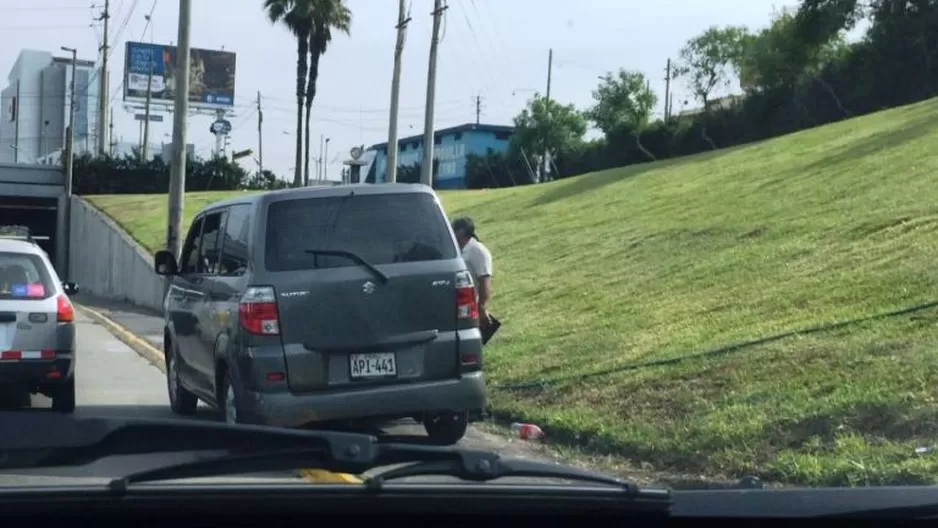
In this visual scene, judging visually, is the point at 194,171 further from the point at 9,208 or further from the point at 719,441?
the point at 719,441

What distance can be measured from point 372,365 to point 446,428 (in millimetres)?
1338

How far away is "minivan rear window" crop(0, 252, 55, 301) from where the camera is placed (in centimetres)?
1202

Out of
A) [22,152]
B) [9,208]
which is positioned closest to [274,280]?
[9,208]

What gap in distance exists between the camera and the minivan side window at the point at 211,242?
10875 millimetres

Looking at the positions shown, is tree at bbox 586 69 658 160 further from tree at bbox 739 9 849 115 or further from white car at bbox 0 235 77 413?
white car at bbox 0 235 77 413

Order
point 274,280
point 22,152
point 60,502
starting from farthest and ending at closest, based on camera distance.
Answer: point 22,152 < point 274,280 < point 60,502

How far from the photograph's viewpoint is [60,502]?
146 inches

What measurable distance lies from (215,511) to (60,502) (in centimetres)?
43

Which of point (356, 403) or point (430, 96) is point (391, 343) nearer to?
point (356, 403)

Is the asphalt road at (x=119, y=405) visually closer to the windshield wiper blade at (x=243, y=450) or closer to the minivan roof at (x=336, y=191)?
the windshield wiper blade at (x=243, y=450)

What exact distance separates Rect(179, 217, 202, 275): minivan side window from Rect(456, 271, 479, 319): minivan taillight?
10.0 ft

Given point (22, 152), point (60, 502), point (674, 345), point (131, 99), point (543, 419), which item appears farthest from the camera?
point (22, 152)

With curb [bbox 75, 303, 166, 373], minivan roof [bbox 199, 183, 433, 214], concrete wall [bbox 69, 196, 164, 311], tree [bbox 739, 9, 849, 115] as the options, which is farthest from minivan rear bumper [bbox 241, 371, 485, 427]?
tree [bbox 739, 9, 849, 115]

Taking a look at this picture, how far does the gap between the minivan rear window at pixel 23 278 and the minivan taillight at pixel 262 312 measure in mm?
3596
